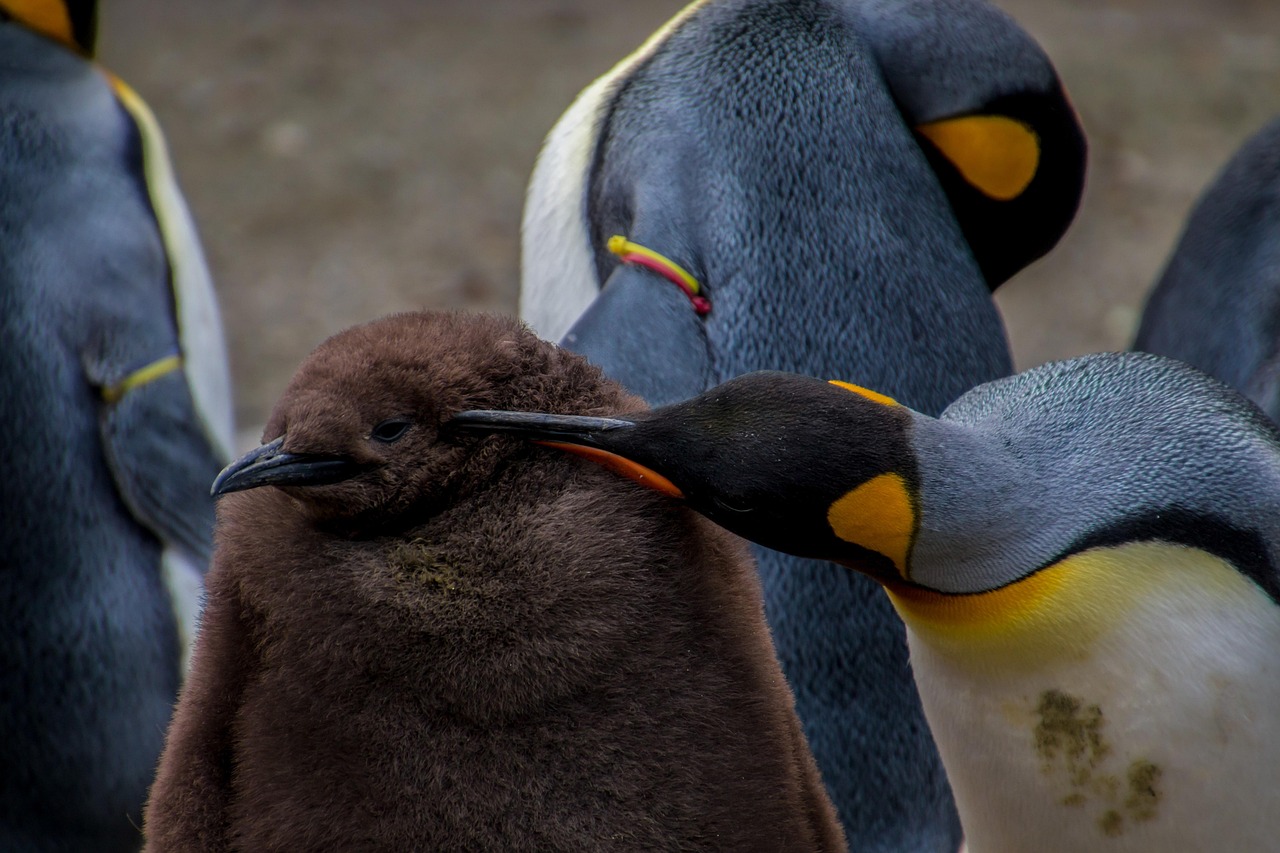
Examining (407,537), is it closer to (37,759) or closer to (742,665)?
(742,665)

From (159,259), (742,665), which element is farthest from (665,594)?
(159,259)

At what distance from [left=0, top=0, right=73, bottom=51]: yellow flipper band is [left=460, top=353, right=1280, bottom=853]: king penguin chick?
4.51 ft

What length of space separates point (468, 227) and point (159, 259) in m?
2.33

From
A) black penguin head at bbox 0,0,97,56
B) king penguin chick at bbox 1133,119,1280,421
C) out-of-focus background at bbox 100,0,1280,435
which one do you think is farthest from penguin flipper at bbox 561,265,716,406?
out-of-focus background at bbox 100,0,1280,435

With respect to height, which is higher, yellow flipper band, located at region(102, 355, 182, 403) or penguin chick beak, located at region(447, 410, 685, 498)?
penguin chick beak, located at region(447, 410, 685, 498)

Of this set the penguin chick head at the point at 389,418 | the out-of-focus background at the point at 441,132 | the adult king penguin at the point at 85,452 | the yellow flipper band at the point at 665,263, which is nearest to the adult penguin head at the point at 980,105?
the yellow flipper band at the point at 665,263

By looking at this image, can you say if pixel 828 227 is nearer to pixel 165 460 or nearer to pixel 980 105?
pixel 980 105

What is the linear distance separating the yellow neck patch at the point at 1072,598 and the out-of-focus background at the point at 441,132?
258 centimetres

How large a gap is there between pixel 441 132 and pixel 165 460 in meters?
3.06

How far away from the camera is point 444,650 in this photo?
760 millimetres

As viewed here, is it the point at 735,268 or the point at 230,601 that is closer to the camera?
the point at 230,601

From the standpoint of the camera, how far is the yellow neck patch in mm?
1017

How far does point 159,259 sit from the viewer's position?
1.89m

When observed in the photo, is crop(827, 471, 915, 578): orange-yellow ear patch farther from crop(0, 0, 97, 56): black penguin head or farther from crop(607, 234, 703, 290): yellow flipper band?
crop(0, 0, 97, 56): black penguin head
